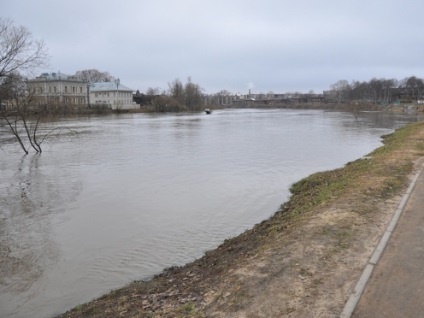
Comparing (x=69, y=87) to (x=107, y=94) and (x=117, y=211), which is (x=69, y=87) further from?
(x=117, y=211)

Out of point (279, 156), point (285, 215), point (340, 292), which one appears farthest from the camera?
point (279, 156)

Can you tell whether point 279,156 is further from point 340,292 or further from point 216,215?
point 340,292

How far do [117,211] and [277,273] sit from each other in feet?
25.6

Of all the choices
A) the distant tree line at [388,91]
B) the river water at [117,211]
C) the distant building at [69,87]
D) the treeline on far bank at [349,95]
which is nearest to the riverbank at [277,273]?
the river water at [117,211]

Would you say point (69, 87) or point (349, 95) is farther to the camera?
point (349, 95)

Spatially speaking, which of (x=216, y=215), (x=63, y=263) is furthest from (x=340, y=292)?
(x=216, y=215)

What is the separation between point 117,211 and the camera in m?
13.0

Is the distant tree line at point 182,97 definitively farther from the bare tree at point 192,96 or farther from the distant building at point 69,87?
the distant building at point 69,87

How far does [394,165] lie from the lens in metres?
15.4

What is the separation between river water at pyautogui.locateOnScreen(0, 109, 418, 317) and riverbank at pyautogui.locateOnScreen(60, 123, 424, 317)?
111 centimetres

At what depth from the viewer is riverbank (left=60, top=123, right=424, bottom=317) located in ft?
17.5

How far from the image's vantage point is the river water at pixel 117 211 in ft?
26.8

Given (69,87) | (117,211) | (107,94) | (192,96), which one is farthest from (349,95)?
(117,211)

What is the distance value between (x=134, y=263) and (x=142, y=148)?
21539 mm
